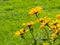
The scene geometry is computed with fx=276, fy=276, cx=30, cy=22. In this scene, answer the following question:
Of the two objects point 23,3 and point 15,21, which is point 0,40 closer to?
point 15,21

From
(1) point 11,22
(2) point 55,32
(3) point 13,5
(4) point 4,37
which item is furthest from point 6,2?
(2) point 55,32

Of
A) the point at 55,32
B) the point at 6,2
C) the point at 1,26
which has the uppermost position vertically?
the point at 55,32

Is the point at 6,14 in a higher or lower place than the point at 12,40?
lower

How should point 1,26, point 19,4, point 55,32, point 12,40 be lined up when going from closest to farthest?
1. point 55,32
2. point 12,40
3. point 1,26
4. point 19,4

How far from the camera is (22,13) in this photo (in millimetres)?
14375

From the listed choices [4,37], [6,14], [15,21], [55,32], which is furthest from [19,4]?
[55,32]

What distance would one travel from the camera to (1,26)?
1219 cm

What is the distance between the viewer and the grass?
10.1 m

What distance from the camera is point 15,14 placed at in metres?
14.4

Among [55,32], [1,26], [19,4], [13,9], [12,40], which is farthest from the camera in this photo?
[19,4]

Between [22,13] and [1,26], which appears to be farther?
[22,13]

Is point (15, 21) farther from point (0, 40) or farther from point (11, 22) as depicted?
point (0, 40)

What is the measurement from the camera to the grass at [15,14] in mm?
10141

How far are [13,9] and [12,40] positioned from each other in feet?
19.4
